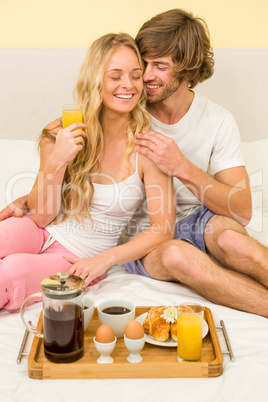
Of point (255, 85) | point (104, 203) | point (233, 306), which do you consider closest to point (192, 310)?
point (233, 306)

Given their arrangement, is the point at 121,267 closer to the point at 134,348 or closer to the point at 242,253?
the point at 242,253

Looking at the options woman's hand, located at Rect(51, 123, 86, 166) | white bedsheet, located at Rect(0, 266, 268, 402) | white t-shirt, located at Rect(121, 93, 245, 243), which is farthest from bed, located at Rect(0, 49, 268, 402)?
woman's hand, located at Rect(51, 123, 86, 166)

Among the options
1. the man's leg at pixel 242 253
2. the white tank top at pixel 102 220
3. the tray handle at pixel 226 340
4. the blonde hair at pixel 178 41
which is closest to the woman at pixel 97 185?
the white tank top at pixel 102 220

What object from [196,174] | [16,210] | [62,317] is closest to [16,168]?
[16,210]

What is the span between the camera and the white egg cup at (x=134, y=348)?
4.60ft

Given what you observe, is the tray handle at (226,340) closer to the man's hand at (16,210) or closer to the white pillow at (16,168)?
the man's hand at (16,210)

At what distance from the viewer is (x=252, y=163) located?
106 inches

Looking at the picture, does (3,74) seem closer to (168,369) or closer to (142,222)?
(142,222)

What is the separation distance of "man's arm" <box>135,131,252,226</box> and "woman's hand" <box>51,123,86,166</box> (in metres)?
0.24

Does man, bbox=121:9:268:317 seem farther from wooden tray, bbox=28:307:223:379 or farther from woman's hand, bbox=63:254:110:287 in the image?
wooden tray, bbox=28:307:223:379

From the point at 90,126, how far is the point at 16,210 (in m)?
0.47

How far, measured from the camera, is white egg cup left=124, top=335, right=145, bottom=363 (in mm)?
1402

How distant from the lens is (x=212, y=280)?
185cm

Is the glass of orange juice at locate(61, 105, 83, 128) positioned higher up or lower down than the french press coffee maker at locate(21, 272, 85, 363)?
higher up
